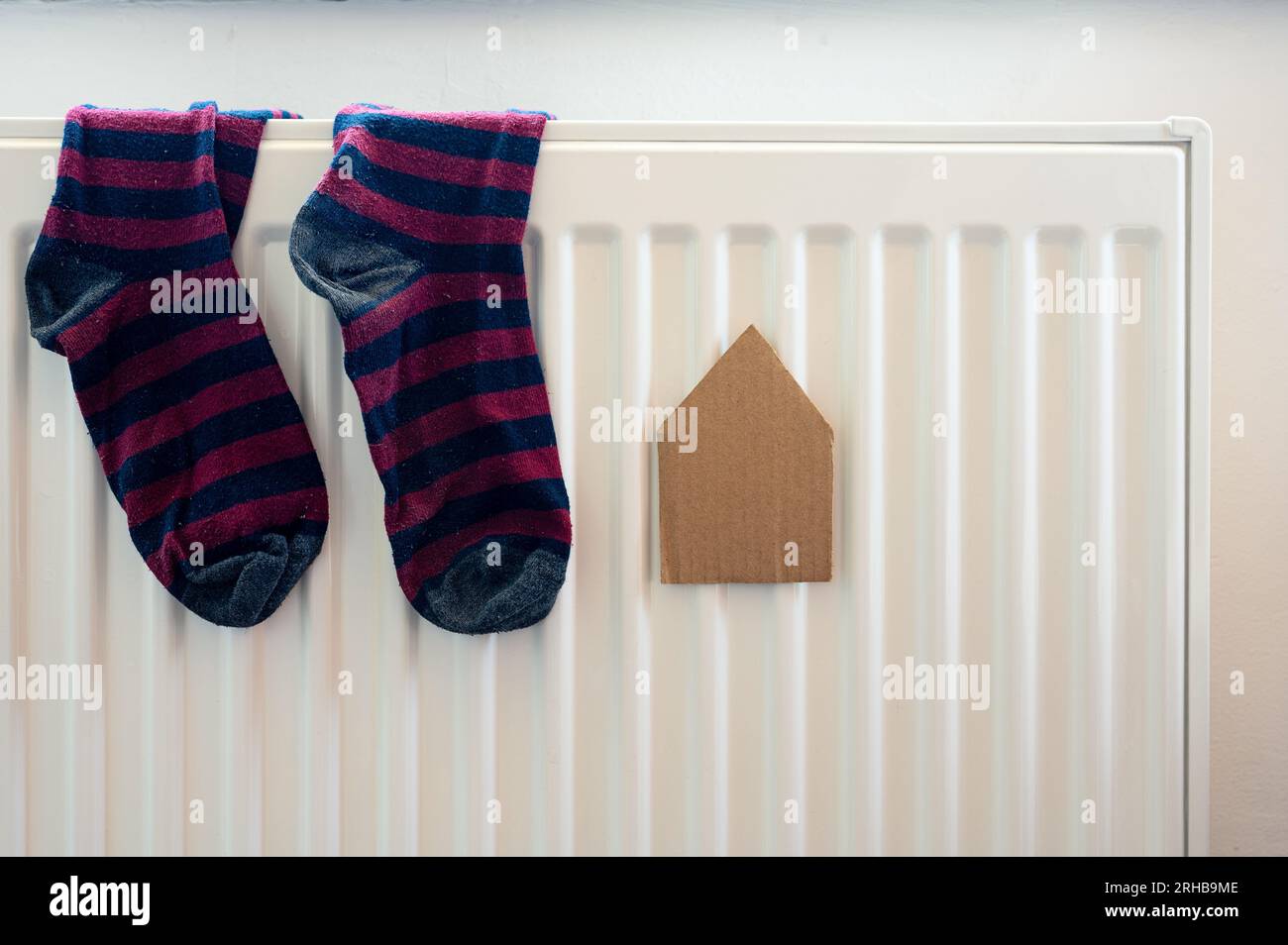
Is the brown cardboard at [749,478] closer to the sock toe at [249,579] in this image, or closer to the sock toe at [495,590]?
the sock toe at [495,590]

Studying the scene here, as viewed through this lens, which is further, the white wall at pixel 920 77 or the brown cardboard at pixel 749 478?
the white wall at pixel 920 77

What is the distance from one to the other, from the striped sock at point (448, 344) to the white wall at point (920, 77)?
0.90ft

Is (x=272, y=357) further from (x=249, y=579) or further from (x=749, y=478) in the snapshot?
(x=749, y=478)

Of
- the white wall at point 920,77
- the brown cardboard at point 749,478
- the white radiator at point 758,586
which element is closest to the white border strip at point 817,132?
the white radiator at point 758,586

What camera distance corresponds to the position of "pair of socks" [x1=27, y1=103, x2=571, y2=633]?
46 cm

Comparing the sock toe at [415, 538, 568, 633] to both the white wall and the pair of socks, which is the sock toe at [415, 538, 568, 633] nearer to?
the pair of socks

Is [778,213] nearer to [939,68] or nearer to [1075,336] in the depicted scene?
[1075,336]

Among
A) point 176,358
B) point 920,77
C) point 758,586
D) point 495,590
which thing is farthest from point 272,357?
point 920,77

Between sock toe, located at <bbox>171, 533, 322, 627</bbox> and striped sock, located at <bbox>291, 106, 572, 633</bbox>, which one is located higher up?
striped sock, located at <bbox>291, 106, 572, 633</bbox>

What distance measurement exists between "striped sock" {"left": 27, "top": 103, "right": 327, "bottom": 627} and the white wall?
0.89ft

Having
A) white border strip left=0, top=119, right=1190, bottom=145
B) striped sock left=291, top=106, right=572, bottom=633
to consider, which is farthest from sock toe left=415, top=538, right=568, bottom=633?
white border strip left=0, top=119, right=1190, bottom=145

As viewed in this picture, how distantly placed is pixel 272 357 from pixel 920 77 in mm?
575

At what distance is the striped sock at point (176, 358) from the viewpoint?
46 cm

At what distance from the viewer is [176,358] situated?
0.47 m
